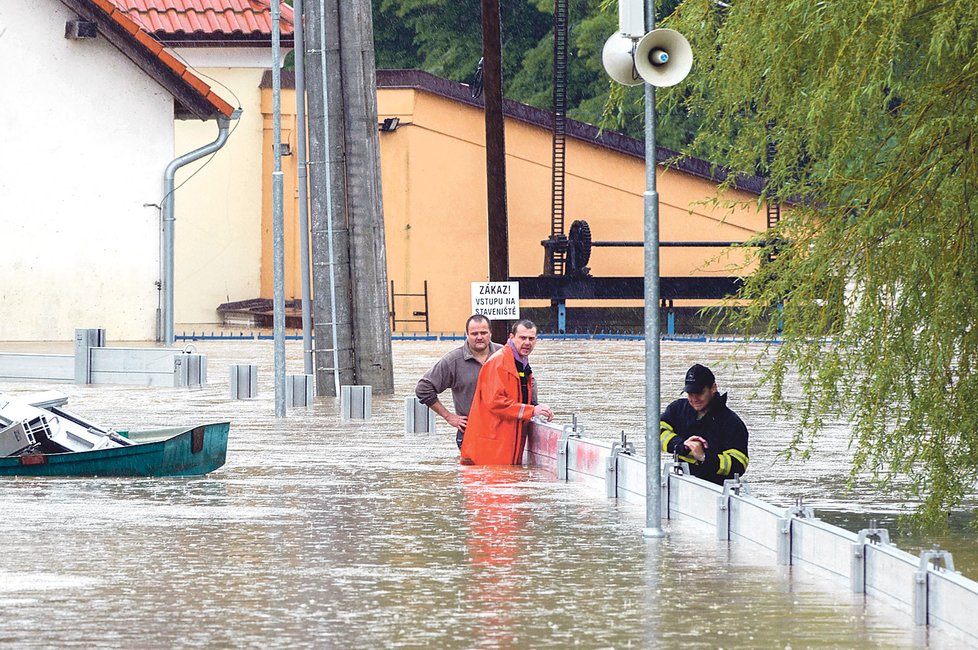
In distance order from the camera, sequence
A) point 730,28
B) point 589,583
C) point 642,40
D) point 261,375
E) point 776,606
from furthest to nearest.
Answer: point 261,375
point 730,28
point 642,40
point 589,583
point 776,606

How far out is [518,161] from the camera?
2005 inches

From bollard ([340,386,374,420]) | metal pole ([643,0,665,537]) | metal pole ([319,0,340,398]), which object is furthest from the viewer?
metal pole ([319,0,340,398])

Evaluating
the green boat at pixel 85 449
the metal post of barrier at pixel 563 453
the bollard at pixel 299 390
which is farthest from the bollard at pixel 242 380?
the metal post of barrier at pixel 563 453

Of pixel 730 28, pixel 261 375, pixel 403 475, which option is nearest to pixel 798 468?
pixel 403 475

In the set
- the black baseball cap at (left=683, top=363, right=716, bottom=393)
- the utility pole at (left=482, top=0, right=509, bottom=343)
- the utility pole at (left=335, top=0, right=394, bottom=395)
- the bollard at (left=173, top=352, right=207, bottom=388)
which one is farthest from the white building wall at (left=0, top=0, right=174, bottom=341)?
the black baseball cap at (left=683, top=363, right=716, bottom=393)

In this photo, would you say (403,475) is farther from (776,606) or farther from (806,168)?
(776,606)

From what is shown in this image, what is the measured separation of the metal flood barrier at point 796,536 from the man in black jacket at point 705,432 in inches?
7.9

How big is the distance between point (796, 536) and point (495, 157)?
2822 cm

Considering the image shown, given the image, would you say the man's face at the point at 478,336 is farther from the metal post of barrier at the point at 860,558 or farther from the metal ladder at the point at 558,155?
the metal ladder at the point at 558,155

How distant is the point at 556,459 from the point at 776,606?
672 centimetres

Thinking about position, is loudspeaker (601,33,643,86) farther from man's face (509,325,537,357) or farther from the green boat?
the green boat

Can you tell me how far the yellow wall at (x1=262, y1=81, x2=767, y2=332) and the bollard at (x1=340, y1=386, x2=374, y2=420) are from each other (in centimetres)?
2644

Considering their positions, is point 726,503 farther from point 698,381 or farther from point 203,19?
point 203,19

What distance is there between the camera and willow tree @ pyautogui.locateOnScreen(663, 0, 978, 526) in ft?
40.0
